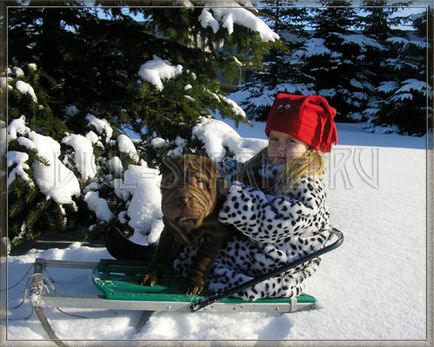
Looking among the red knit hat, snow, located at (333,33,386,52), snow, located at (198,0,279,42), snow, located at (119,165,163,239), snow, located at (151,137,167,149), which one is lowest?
snow, located at (119,165,163,239)

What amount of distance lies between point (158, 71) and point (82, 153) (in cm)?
91

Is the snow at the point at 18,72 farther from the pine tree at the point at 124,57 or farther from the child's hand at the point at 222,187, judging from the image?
the child's hand at the point at 222,187

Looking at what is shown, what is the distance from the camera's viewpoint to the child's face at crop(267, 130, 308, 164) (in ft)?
7.73

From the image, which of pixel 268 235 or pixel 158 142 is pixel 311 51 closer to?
pixel 158 142

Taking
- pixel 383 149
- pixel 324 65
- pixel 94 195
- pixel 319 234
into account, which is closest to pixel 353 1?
pixel 319 234

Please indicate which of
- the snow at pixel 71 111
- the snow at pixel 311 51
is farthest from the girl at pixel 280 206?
the snow at pixel 311 51

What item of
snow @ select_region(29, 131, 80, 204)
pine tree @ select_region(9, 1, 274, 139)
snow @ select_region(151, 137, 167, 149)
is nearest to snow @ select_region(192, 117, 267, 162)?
pine tree @ select_region(9, 1, 274, 139)

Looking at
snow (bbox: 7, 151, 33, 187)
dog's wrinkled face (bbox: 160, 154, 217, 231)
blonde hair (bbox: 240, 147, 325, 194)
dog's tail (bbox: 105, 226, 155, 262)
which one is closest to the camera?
dog's wrinkled face (bbox: 160, 154, 217, 231)

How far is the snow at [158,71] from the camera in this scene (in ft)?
12.4

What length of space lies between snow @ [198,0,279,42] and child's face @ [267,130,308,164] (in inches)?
60.4

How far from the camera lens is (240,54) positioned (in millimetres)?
4297

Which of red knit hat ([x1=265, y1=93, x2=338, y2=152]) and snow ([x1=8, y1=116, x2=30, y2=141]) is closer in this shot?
red knit hat ([x1=265, y1=93, x2=338, y2=152])

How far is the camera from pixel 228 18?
11.9 ft

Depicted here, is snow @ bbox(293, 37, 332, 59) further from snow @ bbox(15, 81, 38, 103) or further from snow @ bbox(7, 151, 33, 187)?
snow @ bbox(7, 151, 33, 187)
